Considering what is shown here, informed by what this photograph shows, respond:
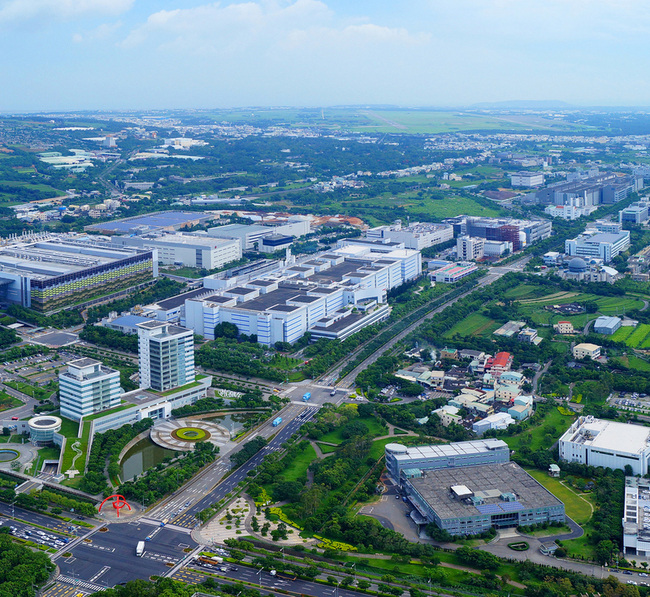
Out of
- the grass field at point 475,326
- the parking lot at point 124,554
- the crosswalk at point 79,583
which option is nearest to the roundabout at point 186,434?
the parking lot at point 124,554

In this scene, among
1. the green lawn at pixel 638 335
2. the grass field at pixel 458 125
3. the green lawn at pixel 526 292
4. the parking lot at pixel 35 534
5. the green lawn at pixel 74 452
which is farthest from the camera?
the grass field at pixel 458 125

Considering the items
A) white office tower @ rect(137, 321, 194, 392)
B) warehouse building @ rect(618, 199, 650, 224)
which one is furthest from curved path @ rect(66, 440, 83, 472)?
warehouse building @ rect(618, 199, 650, 224)

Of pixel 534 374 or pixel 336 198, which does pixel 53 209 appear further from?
pixel 534 374

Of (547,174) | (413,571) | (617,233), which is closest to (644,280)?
(617,233)

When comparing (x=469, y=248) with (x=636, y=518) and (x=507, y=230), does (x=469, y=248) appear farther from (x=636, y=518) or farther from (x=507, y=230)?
(x=636, y=518)

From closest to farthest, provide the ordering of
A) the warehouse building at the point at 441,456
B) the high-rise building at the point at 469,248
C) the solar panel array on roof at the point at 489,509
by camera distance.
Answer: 1. the solar panel array on roof at the point at 489,509
2. the warehouse building at the point at 441,456
3. the high-rise building at the point at 469,248

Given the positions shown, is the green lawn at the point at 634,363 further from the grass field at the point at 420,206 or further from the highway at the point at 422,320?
the grass field at the point at 420,206

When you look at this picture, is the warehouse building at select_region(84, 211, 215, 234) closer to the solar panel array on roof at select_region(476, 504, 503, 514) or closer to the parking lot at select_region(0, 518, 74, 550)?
the parking lot at select_region(0, 518, 74, 550)

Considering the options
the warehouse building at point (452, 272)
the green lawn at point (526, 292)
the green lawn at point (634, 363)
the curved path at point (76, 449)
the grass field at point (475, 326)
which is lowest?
the curved path at point (76, 449)
